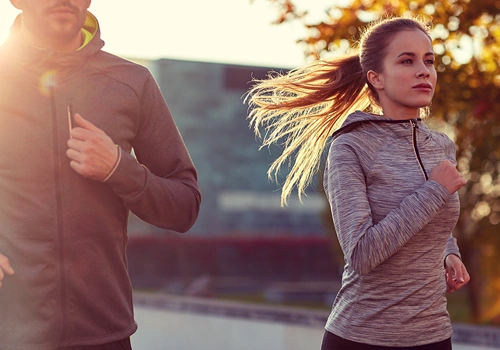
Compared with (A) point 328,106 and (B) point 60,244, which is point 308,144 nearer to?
(A) point 328,106

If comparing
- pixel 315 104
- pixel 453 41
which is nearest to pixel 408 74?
pixel 315 104

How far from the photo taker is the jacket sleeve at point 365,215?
3.36 metres

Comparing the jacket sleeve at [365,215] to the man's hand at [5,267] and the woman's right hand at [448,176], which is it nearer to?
the woman's right hand at [448,176]

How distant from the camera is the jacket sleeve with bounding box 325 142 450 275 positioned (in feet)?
11.0

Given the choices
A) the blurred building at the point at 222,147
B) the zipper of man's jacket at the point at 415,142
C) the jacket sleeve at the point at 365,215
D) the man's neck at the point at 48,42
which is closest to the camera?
the man's neck at the point at 48,42

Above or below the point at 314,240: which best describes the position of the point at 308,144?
above

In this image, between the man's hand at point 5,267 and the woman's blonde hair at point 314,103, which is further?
the woman's blonde hair at point 314,103

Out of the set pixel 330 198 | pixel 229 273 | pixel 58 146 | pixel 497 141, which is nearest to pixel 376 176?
pixel 330 198

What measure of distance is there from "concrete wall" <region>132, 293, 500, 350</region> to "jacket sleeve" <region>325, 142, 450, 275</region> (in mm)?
3887

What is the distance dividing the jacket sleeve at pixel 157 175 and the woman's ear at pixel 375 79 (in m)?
0.88

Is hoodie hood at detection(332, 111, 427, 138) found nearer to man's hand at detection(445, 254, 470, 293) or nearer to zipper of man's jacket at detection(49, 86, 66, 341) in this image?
man's hand at detection(445, 254, 470, 293)

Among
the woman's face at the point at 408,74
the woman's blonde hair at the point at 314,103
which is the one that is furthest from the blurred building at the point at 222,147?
the woman's face at the point at 408,74

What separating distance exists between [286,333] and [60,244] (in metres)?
6.76

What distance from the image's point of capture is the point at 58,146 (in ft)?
10.0
